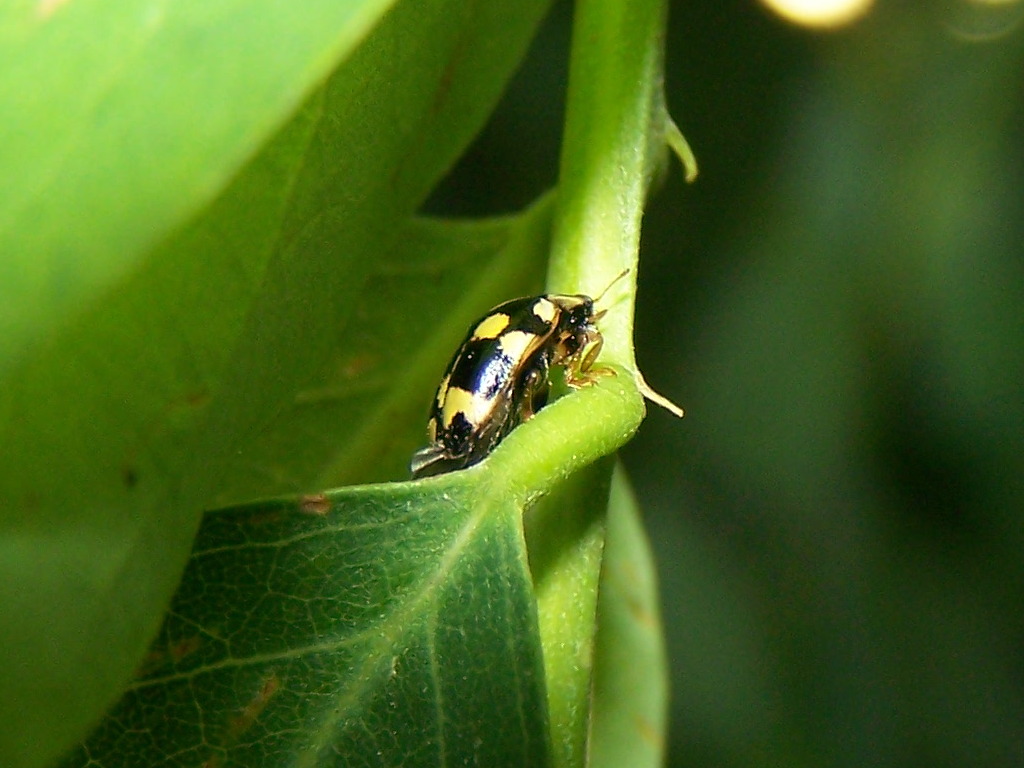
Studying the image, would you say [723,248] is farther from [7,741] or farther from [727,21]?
[7,741]

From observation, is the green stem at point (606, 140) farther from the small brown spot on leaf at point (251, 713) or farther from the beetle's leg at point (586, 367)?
the small brown spot on leaf at point (251, 713)

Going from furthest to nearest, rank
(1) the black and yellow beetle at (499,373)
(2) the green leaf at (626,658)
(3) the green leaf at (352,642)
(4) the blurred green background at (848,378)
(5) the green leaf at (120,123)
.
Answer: (4) the blurred green background at (848,378) < (2) the green leaf at (626,658) < (1) the black and yellow beetle at (499,373) < (3) the green leaf at (352,642) < (5) the green leaf at (120,123)

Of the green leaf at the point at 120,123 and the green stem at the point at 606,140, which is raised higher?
the green leaf at the point at 120,123

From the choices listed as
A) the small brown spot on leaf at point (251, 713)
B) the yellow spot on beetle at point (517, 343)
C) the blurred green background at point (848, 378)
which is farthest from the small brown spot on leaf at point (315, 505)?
the blurred green background at point (848, 378)

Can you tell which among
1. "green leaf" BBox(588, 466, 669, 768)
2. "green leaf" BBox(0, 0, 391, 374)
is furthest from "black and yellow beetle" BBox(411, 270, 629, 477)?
"green leaf" BBox(0, 0, 391, 374)

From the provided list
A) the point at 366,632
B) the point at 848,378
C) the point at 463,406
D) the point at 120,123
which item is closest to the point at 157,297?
the point at 120,123

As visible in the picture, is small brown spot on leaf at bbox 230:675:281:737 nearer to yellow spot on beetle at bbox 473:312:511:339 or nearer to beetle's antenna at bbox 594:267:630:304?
beetle's antenna at bbox 594:267:630:304
